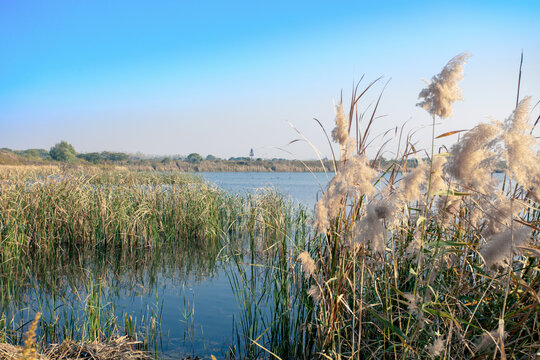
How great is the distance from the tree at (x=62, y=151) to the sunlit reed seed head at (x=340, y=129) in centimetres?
6572

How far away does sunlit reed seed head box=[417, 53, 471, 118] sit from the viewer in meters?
1.51

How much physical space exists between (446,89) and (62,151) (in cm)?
7288

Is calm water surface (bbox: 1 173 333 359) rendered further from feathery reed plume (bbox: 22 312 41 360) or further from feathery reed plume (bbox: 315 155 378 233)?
feathery reed plume (bbox: 22 312 41 360)

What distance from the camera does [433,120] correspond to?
5.27 ft

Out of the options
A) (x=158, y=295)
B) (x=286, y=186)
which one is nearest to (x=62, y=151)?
(x=286, y=186)

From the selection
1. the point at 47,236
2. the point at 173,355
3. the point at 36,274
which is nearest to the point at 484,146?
the point at 173,355

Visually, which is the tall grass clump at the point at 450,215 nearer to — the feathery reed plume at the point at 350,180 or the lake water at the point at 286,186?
the feathery reed plume at the point at 350,180

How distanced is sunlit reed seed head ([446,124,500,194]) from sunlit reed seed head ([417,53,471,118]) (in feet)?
0.68

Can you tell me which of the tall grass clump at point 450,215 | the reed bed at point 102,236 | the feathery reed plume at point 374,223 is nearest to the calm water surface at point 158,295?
the reed bed at point 102,236

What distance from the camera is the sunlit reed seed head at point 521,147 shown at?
4.05 feet

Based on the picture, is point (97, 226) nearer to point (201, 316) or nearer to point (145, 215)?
point (145, 215)

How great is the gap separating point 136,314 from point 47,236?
366 cm

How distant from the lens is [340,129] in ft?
6.23

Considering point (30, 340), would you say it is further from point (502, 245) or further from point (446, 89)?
point (446, 89)
